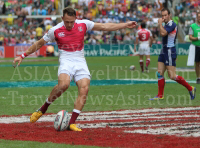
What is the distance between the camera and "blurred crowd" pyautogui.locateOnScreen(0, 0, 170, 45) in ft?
119

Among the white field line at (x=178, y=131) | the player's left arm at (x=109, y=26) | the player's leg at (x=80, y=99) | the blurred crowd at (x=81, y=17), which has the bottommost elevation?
the blurred crowd at (x=81, y=17)

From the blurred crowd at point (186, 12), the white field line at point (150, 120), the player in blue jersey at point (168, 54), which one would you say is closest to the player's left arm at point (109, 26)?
the white field line at point (150, 120)

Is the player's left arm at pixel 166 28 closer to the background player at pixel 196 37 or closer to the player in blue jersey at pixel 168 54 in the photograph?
the player in blue jersey at pixel 168 54

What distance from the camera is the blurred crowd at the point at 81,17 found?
36.4m

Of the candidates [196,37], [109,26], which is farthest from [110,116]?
[196,37]

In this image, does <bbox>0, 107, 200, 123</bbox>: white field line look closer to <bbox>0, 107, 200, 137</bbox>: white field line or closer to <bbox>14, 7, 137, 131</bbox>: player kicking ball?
<bbox>0, 107, 200, 137</bbox>: white field line

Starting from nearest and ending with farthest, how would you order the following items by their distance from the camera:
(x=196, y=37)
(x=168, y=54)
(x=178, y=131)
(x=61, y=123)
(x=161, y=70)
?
(x=178, y=131), (x=61, y=123), (x=168, y=54), (x=161, y=70), (x=196, y=37)

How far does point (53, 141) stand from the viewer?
547cm

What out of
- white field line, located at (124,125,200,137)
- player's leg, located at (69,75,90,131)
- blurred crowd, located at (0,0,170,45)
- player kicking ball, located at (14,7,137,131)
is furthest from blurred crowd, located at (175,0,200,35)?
white field line, located at (124,125,200,137)

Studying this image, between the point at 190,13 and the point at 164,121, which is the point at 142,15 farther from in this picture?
the point at 164,121

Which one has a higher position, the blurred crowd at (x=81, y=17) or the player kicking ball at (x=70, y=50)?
the player kicking ball at (x=70, y=50)

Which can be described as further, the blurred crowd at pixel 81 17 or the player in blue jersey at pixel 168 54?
the blurred crowd at pixel 81 17

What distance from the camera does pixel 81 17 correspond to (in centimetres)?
3784

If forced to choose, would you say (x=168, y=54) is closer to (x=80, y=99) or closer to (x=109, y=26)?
(x=109, y=26)
